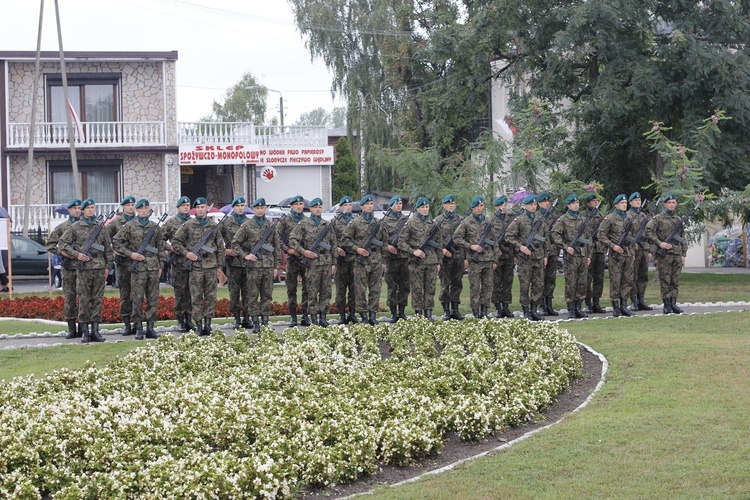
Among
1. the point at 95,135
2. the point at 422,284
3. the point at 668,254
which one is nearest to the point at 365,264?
the point at 422,284

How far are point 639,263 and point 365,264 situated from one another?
4919 mm

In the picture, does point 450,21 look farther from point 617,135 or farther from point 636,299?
point 636,299

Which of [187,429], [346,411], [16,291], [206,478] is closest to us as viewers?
[206,478]

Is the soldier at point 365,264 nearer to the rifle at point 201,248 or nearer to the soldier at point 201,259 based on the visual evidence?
the soldier at point 201,259

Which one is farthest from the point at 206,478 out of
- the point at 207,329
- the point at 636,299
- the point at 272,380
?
the point at 636,299

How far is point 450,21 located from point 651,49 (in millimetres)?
6125

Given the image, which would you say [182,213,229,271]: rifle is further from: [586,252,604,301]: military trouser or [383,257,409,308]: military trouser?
[586,252,604,301]: military trouser

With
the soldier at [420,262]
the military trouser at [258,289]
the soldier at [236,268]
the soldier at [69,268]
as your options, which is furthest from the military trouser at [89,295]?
the soldier at [420,262]

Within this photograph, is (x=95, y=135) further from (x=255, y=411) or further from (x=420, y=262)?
(x=255, y=411)

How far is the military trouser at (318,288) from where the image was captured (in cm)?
1745

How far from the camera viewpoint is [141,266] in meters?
16.6

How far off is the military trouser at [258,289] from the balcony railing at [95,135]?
23.0 m

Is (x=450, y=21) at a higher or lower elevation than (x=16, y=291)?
higher

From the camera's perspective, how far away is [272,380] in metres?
11.0
